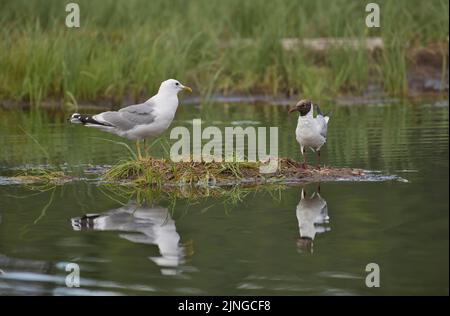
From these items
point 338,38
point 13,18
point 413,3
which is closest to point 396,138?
point 338,38

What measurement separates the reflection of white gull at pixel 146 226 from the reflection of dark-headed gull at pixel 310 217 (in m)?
1.01

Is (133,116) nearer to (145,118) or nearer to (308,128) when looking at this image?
(145,118)

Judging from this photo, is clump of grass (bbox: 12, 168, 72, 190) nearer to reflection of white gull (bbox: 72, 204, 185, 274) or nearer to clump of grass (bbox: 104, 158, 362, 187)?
clump of grass (bbox: 104, 158, 362, 187)

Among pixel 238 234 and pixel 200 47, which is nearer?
pixel 238 234

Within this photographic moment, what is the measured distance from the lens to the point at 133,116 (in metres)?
13.0

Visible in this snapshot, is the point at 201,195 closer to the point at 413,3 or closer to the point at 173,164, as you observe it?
the point at 173,164

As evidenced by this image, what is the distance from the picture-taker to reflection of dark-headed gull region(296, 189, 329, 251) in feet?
30.1

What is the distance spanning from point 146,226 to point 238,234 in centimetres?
90

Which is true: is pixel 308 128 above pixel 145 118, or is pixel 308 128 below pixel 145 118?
below

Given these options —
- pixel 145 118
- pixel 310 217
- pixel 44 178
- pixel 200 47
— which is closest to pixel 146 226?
pixel 310 217

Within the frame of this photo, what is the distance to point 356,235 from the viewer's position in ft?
30.5

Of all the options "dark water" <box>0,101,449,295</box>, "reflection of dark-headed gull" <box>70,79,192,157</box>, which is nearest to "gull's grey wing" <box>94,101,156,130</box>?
"reflection of dark-headed gull" <box>70,79,192,157</box>

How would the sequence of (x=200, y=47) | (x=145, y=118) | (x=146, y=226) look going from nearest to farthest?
A: 1. (x=146, y=226)
2. (x=145, y=118)
3. (x=200, y=47)

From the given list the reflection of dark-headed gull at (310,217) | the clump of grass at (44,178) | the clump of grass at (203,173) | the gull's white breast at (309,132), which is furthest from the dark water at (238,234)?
the gull's white breast at (309,132)
